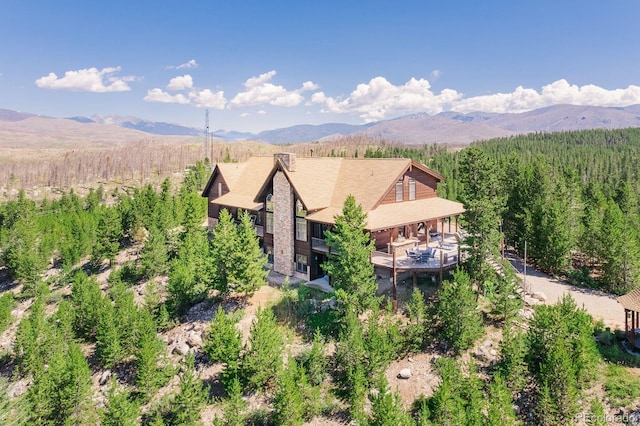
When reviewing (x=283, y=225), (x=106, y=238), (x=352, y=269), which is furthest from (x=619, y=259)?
(x=106, y=238)

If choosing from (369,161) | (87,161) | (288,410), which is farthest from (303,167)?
(87,161)

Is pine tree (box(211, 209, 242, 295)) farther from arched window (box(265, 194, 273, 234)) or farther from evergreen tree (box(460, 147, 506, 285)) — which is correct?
evergreen tree (box(460, 147, 506, 285))

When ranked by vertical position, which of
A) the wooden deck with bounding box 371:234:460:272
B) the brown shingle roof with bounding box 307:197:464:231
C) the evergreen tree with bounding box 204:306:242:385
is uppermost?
the brown shingle roof with bounding box 307:197:464:231

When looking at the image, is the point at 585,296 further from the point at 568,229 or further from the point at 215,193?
the point at 215,193

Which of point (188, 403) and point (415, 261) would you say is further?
point (415, 261)

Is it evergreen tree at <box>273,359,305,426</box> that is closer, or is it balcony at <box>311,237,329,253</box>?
evergreen tree at <box>273,359,305,426</box>

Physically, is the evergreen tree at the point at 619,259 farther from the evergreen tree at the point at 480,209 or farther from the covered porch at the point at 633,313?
the evergreen tree at the point at 480,209

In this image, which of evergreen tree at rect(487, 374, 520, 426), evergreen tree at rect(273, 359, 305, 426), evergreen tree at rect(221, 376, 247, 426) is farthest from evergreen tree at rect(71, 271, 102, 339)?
evergreen tree at rect(487, 374, 520, 426)
